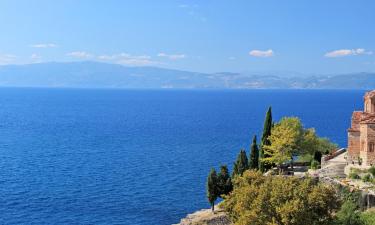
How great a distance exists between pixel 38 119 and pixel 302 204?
15611 centimetres

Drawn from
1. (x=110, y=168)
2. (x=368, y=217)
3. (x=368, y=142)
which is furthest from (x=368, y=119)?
(x=110, y=168)

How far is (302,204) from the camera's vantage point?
33.2 metres

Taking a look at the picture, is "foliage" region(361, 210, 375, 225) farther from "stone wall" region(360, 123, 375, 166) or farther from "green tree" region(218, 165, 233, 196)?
"green tree" region(218, 165, 233, 196)

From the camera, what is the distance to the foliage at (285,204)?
109ft

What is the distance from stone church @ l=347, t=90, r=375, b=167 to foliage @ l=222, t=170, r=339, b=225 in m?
19.5

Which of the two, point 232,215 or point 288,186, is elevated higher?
point 288,186

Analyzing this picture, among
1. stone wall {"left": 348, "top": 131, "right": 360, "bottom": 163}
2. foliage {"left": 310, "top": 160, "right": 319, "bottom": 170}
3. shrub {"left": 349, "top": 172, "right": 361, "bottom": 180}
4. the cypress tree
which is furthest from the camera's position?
the cypress tree

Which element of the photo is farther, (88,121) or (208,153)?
(88,121)

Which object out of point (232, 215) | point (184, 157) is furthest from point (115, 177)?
point (232, 215)

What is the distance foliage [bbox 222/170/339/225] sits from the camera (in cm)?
3312

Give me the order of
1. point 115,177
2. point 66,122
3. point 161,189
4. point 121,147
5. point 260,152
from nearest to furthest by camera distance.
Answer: point 260,152, point 161,189, point 115,177, point 121,147, point 66,122

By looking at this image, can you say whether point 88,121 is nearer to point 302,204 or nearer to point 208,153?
point 208,153

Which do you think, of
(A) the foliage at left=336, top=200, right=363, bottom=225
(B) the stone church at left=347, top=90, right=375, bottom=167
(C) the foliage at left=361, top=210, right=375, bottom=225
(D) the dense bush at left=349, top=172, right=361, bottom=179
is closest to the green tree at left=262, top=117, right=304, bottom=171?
(B) the stone church at left=347, top=90, right=375, bottom=167

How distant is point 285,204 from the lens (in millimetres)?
33344
